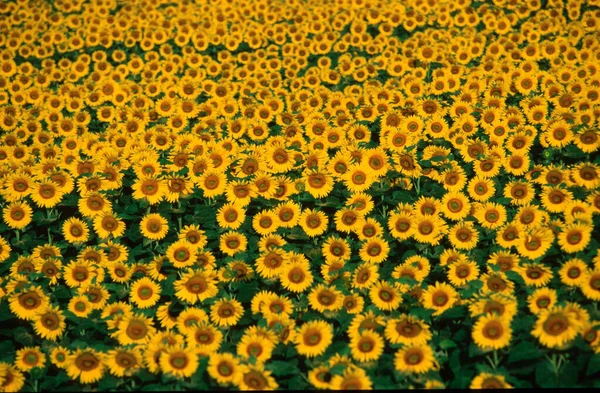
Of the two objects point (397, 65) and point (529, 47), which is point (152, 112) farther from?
point (529, 47)

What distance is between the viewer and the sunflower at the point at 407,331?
13.3ft

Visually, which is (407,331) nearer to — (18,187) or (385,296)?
(385,296)

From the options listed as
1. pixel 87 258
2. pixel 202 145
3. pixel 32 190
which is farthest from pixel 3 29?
pixel 87 258

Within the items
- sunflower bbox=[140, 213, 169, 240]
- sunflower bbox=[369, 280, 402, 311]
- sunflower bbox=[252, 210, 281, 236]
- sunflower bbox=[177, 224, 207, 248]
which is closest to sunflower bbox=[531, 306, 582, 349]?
sunflower bbox=[369, 280, 402, 311]

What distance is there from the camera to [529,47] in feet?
25.2

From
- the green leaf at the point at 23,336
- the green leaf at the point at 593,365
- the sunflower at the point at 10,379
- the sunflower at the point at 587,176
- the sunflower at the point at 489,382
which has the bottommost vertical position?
the sunflower at the point at 10,379

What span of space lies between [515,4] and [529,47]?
1837 millimetres

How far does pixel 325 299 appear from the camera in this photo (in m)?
4.48

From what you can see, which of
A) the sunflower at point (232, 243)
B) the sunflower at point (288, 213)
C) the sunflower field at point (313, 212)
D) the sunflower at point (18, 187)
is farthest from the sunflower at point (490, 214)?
the sunflower at point (18, 187)

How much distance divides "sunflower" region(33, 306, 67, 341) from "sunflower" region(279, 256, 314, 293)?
201 cm

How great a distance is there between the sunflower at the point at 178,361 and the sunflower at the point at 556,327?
2.66 metres

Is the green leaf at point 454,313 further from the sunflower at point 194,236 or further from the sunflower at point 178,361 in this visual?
the sunflower at point 194,236

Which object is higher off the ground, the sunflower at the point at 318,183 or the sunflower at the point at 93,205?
the sunflower at the point at 318,183

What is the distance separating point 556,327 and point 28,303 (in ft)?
14.8
